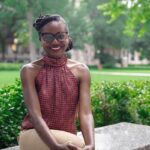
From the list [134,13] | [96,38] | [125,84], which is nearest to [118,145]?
[125,84]

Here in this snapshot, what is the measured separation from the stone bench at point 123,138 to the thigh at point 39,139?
4.70 feet

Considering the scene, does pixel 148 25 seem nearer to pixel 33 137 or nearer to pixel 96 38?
pixel 33 137

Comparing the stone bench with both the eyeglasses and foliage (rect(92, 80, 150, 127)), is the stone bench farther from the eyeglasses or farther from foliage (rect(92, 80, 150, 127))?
the eyeglasses

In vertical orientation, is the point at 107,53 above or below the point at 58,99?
below

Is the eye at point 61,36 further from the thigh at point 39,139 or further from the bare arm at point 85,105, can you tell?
the thigh at point 39,139

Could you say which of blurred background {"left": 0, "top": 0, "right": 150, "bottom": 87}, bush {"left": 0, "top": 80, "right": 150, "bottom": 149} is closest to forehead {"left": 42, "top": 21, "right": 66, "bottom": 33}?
bush {"left": 0, "top": 80, "right": 150, "bottom": 149}

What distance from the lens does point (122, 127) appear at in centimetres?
502

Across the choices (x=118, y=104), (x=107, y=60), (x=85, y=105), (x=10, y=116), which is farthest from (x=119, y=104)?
(x=107, y=60)

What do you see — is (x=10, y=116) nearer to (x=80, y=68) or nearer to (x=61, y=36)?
(x=80, y=68)

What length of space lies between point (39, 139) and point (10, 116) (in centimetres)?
223

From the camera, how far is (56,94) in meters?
2.59

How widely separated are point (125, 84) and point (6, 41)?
5198 centimetres

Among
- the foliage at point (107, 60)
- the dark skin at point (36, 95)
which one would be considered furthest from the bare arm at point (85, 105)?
the foliage at point (107, 60)

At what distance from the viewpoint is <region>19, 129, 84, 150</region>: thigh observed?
249cm
